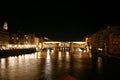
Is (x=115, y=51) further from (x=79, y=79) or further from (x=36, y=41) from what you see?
(x=36, y=41)

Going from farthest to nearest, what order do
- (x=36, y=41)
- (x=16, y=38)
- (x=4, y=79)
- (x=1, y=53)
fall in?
1. (x=36, y=41)
2. (x=16, y=38)
3. (x=1, y=53)
4. (x=4, y=79)

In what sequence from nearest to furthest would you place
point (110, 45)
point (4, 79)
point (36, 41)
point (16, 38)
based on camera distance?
point (4, 79)
point (110, 45)
point (16, 38)
point (36, 41)

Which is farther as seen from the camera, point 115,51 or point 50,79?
point 115,51

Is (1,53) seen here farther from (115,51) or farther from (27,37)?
(27,37)

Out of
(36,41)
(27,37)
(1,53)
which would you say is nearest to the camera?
(1,53)

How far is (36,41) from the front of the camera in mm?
195000

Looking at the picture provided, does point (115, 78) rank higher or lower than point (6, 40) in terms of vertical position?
lower

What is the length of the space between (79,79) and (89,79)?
889mm

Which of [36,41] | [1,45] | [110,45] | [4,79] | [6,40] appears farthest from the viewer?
[36,41]

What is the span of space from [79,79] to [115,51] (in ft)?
165

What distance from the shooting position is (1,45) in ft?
374

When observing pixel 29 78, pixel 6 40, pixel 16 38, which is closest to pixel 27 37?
pixel 16 38

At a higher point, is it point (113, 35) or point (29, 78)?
point (113, 35)

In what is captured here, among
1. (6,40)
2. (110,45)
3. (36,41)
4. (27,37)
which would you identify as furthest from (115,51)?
(36,41)
